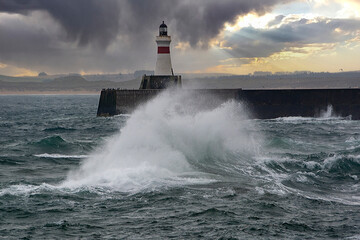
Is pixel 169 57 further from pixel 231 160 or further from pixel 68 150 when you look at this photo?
pixel 231 160

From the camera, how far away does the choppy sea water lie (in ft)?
32.6

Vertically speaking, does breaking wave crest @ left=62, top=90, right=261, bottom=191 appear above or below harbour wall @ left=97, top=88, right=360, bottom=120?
below

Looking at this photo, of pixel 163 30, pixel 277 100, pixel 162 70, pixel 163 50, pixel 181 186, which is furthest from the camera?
pixel 162 70

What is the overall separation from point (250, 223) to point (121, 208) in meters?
3.24

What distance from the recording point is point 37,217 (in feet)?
34.8

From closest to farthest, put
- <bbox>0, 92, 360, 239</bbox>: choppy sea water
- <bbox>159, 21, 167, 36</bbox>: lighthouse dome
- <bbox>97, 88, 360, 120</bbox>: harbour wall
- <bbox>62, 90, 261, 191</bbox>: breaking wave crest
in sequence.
Result: <bbox>0, 92, 360, 239</bbox>: choppy sea water
<bbox>62, 90, 261, 191</bbox>: breaking wave crest
<bbox>97, 88, 360, 120</bbox>: harbour wall
<bbox>159, 21, 167, 36</bbox>: lighthouse dome

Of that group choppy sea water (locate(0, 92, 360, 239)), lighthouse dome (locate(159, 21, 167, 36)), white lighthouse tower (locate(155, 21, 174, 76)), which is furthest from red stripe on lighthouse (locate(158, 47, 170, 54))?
choppy sea water (locate(0, 92, 360, 239))

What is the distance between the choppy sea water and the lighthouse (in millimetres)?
23743

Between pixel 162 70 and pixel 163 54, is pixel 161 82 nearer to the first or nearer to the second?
pixel 162 70

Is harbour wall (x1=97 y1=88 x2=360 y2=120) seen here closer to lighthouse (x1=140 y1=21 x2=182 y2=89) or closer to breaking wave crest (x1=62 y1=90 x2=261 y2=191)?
lighthouse (x1=140 y1=21 x2=182 y2=89)

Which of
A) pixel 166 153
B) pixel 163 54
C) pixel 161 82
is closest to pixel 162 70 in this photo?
pixel 161 82

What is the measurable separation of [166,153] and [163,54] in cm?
3179

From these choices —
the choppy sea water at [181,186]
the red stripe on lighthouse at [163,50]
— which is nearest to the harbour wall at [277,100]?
the red stripe on lighthouse at [163,50]

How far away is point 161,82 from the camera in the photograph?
156 ft
